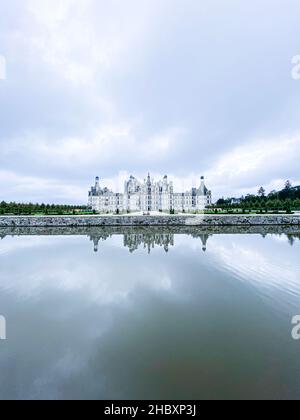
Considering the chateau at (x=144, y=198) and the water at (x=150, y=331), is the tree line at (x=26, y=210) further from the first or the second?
the water at (x=150, y=331)

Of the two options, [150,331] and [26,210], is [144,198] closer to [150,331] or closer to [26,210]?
[26,210]

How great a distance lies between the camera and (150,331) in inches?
171

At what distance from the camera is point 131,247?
1299cm

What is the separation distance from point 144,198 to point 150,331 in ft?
178

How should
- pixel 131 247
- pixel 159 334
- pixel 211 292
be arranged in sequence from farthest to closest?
pixel 131 247, pixel 211 292, pixel 159 334

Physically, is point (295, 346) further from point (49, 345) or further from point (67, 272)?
point (67, 272)

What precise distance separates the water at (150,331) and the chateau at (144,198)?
4798 cm

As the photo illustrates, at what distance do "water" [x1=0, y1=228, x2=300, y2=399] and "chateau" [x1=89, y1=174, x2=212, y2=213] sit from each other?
47983 millimetres

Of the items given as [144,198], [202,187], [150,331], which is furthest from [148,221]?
[202,187]

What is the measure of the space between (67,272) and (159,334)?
544cm

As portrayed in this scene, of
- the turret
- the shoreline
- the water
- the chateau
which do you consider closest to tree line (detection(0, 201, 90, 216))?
the shoreline

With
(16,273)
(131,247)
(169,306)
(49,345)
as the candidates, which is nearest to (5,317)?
(49,345)

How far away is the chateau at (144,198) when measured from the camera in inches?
2307

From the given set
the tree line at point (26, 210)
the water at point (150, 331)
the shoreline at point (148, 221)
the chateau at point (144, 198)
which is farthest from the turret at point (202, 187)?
the water at point (150, 331)
